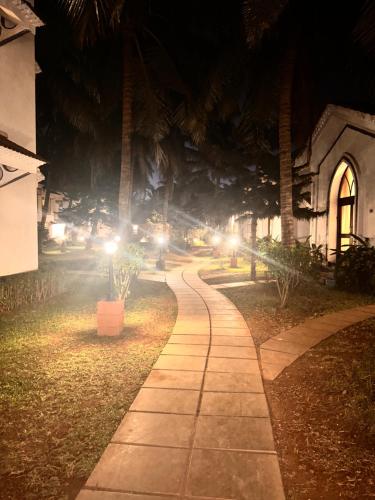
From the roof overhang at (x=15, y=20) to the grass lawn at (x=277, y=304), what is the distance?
337 inches

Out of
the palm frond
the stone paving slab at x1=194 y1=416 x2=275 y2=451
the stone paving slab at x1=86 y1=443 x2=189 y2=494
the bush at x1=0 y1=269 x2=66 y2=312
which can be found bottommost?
the stone paving slab at x1=86 y1=443 x2=189 y2=494

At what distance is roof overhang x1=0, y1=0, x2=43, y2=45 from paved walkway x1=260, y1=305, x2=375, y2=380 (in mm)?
8480

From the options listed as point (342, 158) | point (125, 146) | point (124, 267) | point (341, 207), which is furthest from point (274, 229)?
point (124, 267)

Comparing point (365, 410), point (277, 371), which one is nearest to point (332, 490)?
point (365, 410)

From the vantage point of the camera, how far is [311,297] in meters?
9.57

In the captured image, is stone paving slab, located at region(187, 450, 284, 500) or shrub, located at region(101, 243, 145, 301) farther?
shrub, located at region(101, 243, 145, 301)

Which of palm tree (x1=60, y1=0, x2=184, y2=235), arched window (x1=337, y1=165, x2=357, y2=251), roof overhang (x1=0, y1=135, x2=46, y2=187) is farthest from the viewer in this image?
arched window (x1=337, y1=165, x2=357, y2=251)

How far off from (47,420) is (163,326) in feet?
13.0

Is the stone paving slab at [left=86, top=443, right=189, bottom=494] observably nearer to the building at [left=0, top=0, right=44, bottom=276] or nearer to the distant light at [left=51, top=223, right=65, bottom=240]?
the building at [left=0, top=0, right=44, bottom=276]

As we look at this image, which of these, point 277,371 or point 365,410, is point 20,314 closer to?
point 277,371

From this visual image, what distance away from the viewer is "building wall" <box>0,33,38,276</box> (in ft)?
27.0

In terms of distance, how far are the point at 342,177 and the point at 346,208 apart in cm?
145

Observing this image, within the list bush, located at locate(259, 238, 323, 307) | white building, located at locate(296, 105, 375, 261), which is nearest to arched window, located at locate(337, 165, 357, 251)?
white building, located at locate(296, 105, 375, 261)

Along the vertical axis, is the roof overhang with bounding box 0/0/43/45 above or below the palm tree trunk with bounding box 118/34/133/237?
above
